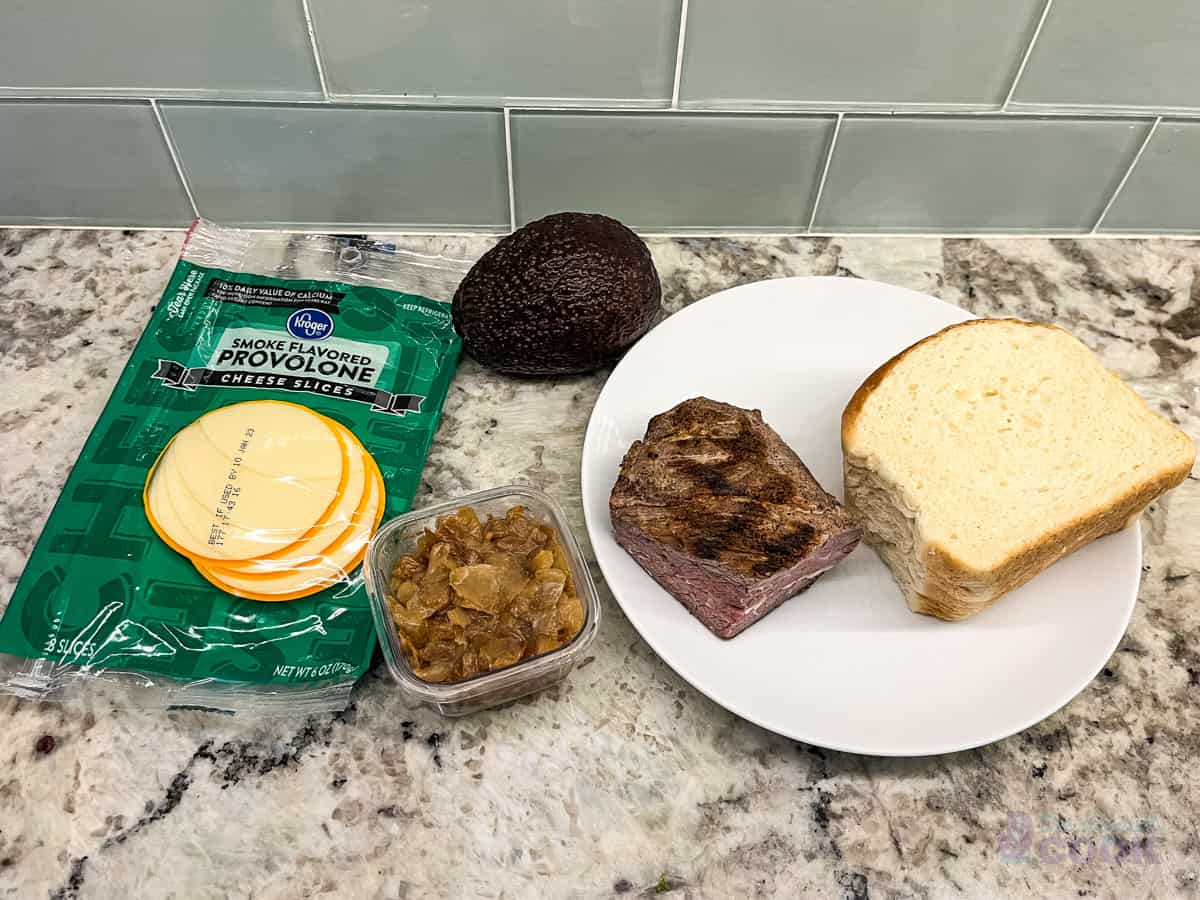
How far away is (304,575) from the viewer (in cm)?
109

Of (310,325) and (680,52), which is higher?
(680,52)

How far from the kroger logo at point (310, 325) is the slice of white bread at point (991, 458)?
0.69 m

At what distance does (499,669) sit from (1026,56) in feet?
3.41

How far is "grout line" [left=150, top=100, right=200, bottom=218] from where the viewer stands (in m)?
1.30

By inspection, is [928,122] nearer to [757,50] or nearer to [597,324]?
[757,50]

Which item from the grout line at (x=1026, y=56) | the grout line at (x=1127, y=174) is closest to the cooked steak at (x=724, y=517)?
the grout line at (x=1026, y=56)

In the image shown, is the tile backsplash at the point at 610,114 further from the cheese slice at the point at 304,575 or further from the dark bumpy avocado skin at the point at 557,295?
the cheese slice at the point at 304,575

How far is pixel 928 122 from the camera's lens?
135 cm

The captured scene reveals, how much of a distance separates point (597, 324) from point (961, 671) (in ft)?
1.94

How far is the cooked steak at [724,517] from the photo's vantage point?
1.00m

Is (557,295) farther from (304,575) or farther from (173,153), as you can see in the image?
(173,153)

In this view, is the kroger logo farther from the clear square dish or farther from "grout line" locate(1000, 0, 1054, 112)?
"grout line" locate(1000, 0, 1054, 112)

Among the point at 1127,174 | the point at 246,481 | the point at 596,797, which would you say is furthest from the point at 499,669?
the point at 1127,174

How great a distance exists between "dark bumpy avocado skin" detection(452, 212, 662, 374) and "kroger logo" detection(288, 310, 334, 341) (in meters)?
0.18
